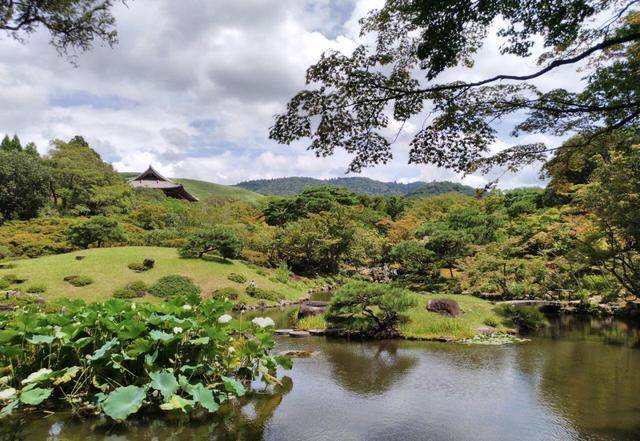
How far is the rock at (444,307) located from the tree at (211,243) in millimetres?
13084

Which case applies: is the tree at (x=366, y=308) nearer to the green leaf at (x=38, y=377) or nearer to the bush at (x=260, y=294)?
the green leaf at (x=38, y=377)

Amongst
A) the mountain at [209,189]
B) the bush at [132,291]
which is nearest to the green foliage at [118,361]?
the bush at [132,291]

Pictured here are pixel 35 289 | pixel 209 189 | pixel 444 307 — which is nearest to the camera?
pixel 444 307

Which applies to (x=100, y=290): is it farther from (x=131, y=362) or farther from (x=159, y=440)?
(x=159, y=440)

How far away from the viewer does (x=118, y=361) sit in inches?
234

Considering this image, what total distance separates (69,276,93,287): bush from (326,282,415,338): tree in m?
12.7

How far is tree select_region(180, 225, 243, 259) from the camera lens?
23.7 m

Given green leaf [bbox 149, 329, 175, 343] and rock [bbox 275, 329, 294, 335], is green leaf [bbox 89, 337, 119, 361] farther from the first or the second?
rock [bbox 275, 329, 294, 335]

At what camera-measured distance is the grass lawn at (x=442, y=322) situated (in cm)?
1244

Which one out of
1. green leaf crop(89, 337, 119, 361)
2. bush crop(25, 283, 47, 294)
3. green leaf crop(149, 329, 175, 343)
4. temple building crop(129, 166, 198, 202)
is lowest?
bush crop(25, 283, 47, 294)

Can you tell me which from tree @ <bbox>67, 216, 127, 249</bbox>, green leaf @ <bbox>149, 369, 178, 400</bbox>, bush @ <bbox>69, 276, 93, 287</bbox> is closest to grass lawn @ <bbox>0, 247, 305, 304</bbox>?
bush @ <bbox>69, 276, 93, 287</bbox>

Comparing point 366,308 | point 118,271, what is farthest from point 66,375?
point 118,271

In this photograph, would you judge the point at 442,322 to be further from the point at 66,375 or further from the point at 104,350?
the point at 66,375

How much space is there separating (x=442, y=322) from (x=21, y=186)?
31.4m
